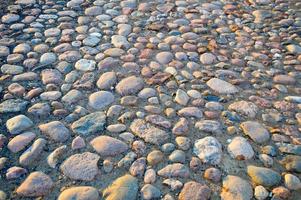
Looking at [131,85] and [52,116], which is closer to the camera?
[52,116]

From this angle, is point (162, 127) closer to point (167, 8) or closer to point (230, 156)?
point (230, 156)

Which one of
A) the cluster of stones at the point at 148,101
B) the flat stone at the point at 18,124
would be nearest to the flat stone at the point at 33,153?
the cluster of stones at the point at 148,101

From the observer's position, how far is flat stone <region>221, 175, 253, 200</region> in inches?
74.1

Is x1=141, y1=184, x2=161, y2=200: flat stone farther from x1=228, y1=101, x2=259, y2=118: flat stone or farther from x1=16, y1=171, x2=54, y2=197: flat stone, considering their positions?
x1=228, y1=101, x2=259, y2=118: flat stone

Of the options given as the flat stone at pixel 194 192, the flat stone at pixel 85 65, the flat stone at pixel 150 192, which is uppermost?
the flat stone at pixel 85 65

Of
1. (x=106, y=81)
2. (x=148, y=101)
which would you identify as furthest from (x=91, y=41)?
(x=148, y=101)

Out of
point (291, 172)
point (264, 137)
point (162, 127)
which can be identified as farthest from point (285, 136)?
point (162, 127)

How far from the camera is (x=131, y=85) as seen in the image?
2598 millimetres

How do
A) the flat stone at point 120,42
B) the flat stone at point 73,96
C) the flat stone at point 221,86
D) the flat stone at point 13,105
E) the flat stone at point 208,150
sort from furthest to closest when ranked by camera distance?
the flat stone at point 120,42
the flat stone at point 221,86
the flat stone at point 73,96
the flat stone at point 13,105
the flat stone at point 208,150

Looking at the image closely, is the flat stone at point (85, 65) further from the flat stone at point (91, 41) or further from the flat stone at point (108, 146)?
the flat stone at point (108, 146)

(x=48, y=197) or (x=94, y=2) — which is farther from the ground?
(x=94, y=2)

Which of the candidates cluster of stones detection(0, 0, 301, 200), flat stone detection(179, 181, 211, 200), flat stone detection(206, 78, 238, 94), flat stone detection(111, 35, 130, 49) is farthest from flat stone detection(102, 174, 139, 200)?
flat stone detection(111, 35, 130, 49)

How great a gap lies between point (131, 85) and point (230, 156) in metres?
0.84

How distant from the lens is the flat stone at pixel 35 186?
6.18 feet
